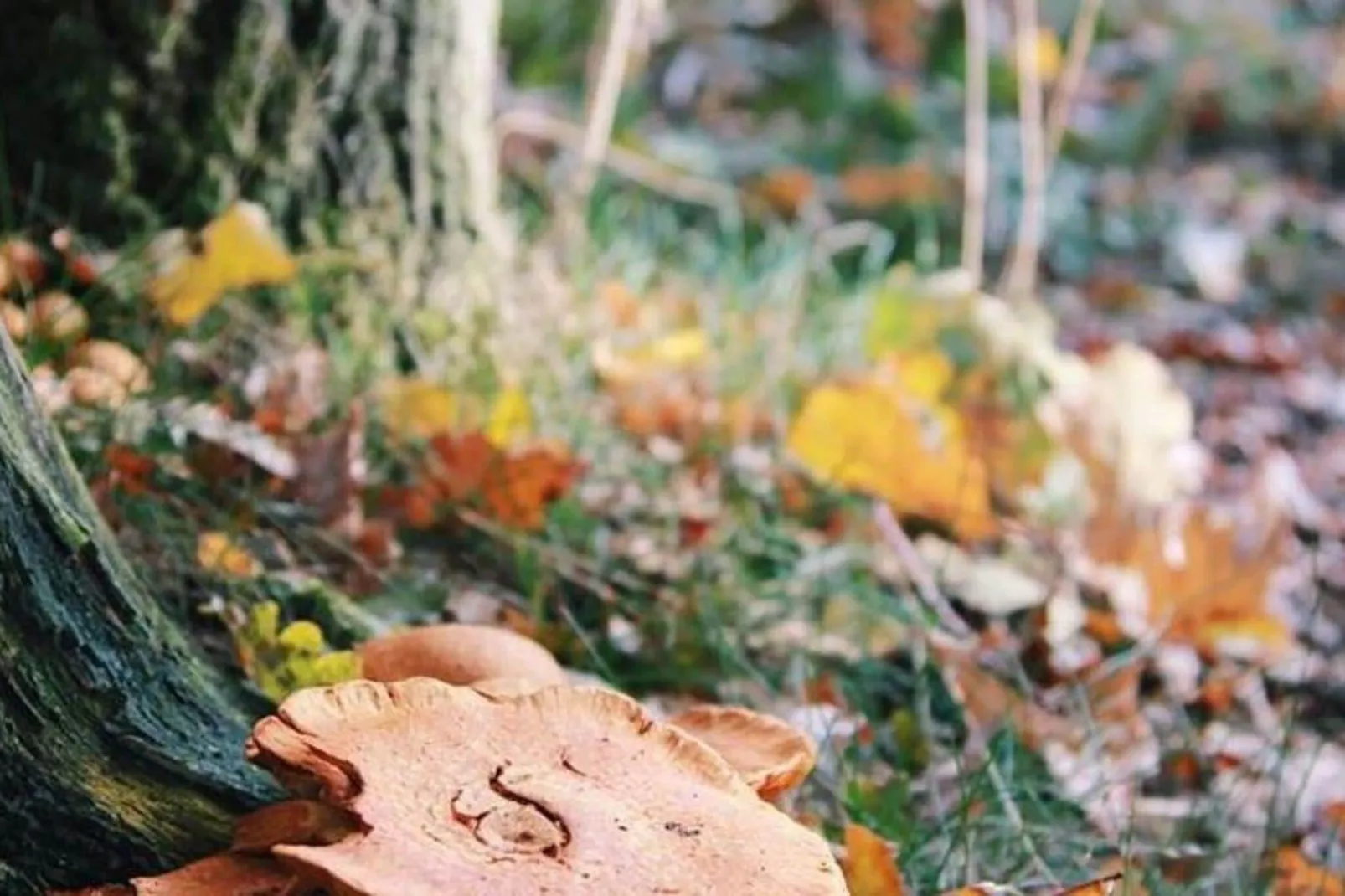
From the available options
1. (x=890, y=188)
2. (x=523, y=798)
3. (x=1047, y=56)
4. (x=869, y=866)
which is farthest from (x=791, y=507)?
(x=1047, y=56)

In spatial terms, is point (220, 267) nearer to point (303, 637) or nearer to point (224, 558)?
point (224, 558)

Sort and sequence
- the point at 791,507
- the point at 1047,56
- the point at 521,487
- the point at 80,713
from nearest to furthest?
the point at 80,713
the point at 521,487
the point at 791,507
the point at 1047,56

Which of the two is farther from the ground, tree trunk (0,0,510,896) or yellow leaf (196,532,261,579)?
tree trunk (0,0,510,896)

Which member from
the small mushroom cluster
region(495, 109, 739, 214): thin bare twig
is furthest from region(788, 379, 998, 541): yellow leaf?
the small mushroom cluster

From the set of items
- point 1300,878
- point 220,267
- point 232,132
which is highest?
point 232,132

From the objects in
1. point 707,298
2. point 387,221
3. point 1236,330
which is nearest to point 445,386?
point 387,221

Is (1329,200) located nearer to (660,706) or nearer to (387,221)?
(387,221)

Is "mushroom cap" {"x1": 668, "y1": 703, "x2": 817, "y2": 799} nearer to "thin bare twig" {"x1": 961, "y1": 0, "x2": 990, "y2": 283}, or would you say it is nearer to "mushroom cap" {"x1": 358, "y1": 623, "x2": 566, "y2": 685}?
"mushroom cap" {"x1": 358, "y1": 623, "x2": 566, "y2": 685}
